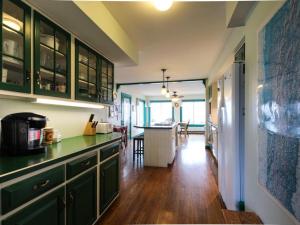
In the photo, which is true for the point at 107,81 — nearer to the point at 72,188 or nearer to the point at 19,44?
the point at 19,44

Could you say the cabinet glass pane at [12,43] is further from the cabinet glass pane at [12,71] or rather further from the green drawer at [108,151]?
the green drawer at [108,151]

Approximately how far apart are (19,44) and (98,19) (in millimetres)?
815

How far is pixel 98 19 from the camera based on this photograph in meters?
1.84

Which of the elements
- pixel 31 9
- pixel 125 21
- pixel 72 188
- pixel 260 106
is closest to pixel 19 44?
pixel 31 9

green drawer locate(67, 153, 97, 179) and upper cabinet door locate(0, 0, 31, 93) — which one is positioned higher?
upper cabinet door locate(0, 0, 31, 93)

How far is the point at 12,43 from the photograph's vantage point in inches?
52.9

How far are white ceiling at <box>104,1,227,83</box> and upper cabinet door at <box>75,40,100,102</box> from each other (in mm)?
602

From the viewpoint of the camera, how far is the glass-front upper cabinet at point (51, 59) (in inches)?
60.9

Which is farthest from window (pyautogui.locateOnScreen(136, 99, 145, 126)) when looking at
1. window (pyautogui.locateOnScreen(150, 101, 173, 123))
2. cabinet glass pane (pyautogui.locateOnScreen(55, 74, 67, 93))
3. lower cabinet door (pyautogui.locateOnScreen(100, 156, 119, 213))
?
cabinet glass pane (pyautogui.locateOnScreen(55, 74, 67, 93))

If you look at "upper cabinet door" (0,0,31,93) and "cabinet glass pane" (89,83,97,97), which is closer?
"upper cabinet door" (0,0,31,93)

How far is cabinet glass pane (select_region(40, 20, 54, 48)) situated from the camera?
1.63 metres

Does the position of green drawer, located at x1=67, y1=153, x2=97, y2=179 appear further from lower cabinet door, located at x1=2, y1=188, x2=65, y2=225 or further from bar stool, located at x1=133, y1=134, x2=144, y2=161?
bar stool, located at x1=133, y1=134, x2=144, y2=161

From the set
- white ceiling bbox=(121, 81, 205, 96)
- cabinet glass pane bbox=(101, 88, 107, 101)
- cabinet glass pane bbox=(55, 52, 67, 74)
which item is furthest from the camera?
white ceiling bbox=(121, 81, 205, 96)

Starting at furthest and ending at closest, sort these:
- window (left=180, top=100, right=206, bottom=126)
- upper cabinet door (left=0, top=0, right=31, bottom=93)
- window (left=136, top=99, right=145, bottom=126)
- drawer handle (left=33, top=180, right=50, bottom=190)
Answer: window (left=180, top=100, right=206, bottom=126), window (left=136, top=99, right=145, bottom=126), upper cabinet door (left=0, top=0, right=31, bottom=93), drawer handle (left=33, top=180, right=50, bottom=190)
